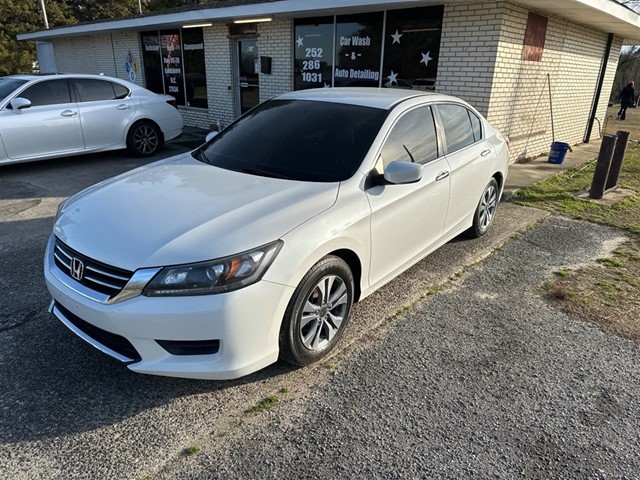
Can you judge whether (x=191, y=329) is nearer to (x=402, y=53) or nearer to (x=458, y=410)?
(x=458, y=410)

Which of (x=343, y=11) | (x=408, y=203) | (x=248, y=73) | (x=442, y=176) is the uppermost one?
(x=343, y=11)

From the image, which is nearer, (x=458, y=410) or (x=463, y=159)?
(x=458, y=410)

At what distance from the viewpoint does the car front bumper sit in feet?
7.75

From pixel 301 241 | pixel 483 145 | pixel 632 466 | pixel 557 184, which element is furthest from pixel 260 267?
pixel 557 184

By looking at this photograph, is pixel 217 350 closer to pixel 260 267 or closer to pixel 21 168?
pixel 260 267

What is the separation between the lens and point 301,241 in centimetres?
263

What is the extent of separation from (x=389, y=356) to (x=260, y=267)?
4.07 feet

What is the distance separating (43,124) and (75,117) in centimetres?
54

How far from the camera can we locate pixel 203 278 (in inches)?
94.0

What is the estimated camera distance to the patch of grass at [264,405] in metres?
2.62

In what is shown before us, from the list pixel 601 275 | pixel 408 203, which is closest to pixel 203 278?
pixel 408 203

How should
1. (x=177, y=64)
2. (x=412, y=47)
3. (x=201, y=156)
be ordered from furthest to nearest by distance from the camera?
(x=177, y=64)
(x=412, y=47)
(x=201, y=156)

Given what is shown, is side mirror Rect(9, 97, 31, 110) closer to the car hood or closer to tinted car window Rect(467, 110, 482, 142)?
the car hood

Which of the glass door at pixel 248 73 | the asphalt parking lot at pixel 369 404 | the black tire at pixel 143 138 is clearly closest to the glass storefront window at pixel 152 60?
the glass door at pixel 248 73
